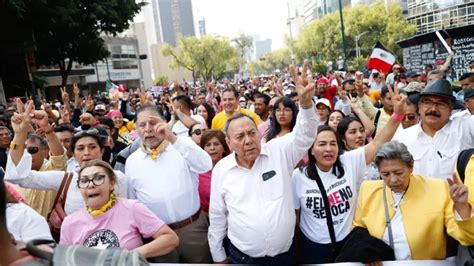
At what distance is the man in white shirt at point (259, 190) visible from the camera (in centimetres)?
277

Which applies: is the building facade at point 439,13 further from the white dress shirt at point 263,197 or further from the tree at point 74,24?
the white dress shirt at point 263,197

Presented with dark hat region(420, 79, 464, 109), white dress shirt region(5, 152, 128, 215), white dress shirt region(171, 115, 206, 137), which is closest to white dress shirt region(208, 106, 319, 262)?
white dress shirt region(5, 152, 128, 215)

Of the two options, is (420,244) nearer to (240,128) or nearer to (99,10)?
(240,128)

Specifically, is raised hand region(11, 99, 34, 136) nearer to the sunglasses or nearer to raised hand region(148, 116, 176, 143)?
the sunglasses

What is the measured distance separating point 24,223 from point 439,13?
186 ft

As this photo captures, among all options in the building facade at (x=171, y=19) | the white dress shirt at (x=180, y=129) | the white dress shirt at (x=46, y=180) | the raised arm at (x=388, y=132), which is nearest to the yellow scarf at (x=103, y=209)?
the white dress shirt at (x=46, y=180)

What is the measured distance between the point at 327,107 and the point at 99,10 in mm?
18283

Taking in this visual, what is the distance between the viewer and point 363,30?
4738 cm

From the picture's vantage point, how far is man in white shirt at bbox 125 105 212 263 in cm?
327

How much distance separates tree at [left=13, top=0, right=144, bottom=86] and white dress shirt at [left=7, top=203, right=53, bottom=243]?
54.5 ft

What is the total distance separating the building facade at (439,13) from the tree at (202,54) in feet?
89.5

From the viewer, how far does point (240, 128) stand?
2.91 meters

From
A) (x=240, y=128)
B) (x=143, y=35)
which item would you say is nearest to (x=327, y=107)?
(x=240, y=128)

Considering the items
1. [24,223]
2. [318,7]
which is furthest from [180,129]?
[318,7]
